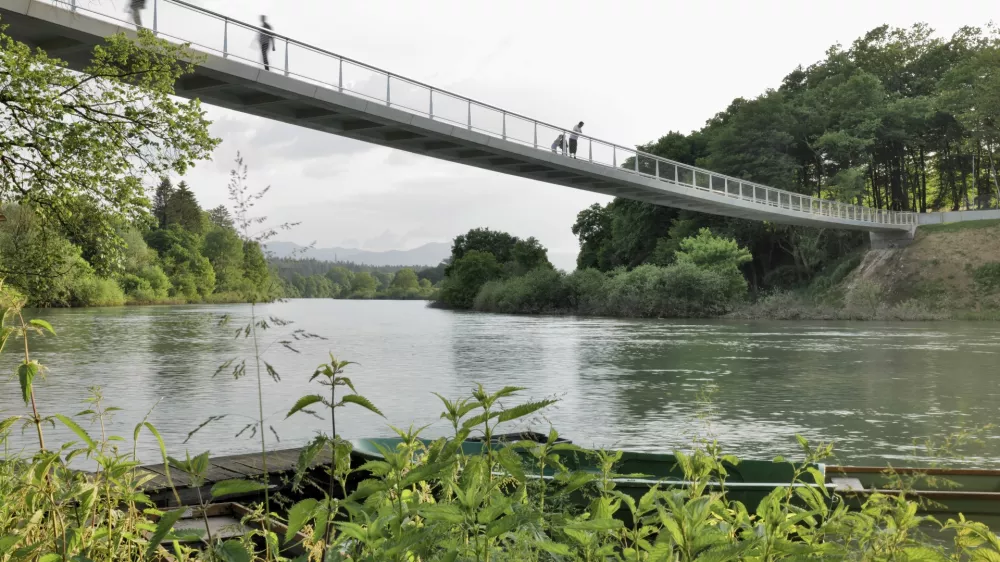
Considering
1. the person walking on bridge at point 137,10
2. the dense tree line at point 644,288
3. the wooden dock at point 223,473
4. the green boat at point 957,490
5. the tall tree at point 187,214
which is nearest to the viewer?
the tall tree at point 187,214

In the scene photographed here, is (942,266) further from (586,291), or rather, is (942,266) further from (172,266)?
(172,266)

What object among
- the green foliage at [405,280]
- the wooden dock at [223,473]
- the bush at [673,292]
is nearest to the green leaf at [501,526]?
the wooden dock at [223,473]

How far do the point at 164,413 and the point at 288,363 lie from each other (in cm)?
946

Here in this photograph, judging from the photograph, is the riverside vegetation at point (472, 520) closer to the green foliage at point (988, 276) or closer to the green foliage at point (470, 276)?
the green foliage at point (988, 276)

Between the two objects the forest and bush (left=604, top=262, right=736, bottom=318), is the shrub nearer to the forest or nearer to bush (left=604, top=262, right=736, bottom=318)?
the forest

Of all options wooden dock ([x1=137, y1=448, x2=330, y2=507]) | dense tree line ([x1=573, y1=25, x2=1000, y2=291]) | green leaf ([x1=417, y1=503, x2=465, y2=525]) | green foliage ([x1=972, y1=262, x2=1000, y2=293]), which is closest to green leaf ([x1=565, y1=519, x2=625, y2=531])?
green leaf ([x1=417, y1=503, x2=465, y2=525])

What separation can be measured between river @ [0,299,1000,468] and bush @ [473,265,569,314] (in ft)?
70.5

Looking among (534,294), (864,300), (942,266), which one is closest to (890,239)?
(942,266)

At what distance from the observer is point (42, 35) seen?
15.0 meters

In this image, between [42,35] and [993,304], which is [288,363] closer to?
[42,35]

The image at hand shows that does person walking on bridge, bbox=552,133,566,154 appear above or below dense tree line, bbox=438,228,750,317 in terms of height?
above

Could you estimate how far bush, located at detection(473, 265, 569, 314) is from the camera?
52.4 m

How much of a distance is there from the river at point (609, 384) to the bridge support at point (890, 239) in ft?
69.6

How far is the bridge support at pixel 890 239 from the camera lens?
50312 mm
